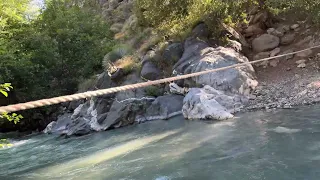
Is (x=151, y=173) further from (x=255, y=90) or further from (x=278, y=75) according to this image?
(x=278, y=75)

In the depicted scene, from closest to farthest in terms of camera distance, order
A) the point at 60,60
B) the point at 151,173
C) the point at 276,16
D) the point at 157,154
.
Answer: the point at 151,173
the point at 157,154
the point at 276,16
the point at 60,60

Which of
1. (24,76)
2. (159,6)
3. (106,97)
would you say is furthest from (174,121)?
(24,76)

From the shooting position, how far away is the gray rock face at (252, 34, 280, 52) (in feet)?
39.4

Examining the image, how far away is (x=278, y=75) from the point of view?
36.0 ft

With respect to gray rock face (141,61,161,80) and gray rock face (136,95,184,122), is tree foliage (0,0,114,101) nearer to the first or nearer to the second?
gray rock face (141,61,161,80)

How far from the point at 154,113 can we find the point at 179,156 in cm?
536

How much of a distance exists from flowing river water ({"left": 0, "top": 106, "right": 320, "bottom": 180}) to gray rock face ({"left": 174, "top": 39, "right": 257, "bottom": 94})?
173cm

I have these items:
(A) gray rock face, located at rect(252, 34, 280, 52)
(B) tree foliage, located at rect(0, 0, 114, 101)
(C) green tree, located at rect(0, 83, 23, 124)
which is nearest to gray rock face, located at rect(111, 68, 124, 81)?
(B) tree foliage, located at rect(0, 0, 114, 101)

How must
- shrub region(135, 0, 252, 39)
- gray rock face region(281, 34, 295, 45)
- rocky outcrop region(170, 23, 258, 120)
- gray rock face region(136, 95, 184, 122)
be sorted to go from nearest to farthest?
rocky outcrop region(170, 23, 258, 120), gray rock face region(136, 95, 184, 122), gray rock face region(281, 34, 295, 45), shrub region(135, 0, 252, 39)

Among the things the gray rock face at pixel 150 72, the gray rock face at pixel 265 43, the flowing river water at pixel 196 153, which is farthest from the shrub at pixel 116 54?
the flowing river water at pixel 196 153

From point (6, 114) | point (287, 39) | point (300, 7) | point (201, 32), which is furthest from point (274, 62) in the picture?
point (6, 114)

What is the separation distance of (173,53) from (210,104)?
14.6 ft

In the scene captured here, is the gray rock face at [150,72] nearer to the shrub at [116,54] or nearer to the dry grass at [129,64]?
the dry grass at [129,64]

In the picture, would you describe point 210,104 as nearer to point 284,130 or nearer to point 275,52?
point 284,130
